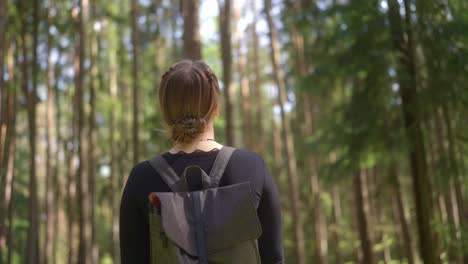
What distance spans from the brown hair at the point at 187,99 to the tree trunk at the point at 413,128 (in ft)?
20.8

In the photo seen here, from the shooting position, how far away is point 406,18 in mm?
7734

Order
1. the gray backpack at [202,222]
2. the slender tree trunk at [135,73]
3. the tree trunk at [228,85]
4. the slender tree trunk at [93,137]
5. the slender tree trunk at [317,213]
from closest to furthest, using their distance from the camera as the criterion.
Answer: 1. the gray backpack at [202,222]
2. the tree trunk at [228,85]
3. the slender tree trunk at [135,73]
4. the slender tree trunk at [93,137]
5. the slender tree trunk at [317,213]

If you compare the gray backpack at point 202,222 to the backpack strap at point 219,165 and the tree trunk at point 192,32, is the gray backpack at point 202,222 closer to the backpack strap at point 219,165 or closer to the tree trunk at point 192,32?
the backpack strap at point 219,165

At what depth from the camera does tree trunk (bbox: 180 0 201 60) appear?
9.03 meters

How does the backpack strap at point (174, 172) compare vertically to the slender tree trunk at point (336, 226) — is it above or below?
above

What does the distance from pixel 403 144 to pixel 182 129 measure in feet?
22.9

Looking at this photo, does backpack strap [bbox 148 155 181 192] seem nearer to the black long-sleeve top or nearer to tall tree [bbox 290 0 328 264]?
the black long-sleeve top

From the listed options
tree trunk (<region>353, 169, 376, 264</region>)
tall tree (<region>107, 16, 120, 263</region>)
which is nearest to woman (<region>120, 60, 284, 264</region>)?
tree trunk (<region>353, 169, 376, 264</region>)

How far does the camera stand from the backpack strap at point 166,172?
1874mm

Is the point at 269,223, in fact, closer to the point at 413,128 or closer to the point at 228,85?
the point at 413,128

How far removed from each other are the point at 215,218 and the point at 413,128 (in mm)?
6889

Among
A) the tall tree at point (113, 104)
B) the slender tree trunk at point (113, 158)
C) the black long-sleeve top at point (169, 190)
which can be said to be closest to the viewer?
the black long-sleeve top at point (169, 190)

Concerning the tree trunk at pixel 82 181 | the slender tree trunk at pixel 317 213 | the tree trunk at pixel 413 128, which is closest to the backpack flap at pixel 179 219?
the tree trunk at pixel 413 128

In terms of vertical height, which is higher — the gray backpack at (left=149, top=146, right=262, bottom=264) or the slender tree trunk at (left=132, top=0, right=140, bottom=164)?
the slender tree trunk at (left=132, top=0, right=140, bottom=164)
